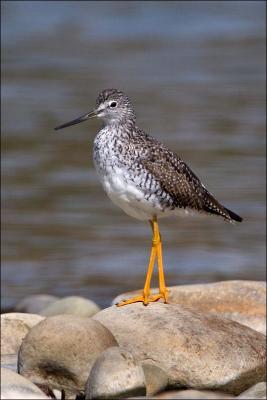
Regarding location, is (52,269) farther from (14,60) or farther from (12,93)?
(14,60)

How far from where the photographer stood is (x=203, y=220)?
16234mm

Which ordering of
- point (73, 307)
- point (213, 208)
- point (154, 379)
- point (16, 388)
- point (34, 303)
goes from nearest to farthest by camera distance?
point (16, 388)
point (154, 379)
point (213, 208)
point (73, 307)
point (34, 303)

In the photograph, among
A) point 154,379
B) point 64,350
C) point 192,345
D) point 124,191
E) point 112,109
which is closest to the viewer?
point 154,379

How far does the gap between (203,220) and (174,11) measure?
15.9 meters

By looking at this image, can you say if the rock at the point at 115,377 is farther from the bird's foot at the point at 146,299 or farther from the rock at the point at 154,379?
the bird's foot at the point at 146,299

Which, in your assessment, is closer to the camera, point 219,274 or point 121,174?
point 121,174

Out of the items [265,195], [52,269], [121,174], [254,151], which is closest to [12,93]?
[254,151]

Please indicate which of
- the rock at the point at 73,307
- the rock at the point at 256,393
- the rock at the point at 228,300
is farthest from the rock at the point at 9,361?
the rock at the point at 256,393

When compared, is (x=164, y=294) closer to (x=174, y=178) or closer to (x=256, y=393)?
(x=174, y=178)

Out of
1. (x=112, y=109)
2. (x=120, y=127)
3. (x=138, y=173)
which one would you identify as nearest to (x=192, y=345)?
(x=138, y=173)

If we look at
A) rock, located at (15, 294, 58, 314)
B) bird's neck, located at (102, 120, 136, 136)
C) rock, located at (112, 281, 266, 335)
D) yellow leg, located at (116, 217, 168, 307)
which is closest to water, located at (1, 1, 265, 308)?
rock, located at (15, 294, 58, 314)

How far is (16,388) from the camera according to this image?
27.6 feet

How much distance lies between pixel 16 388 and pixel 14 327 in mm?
2853

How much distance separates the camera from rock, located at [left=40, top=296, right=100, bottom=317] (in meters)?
12.7
